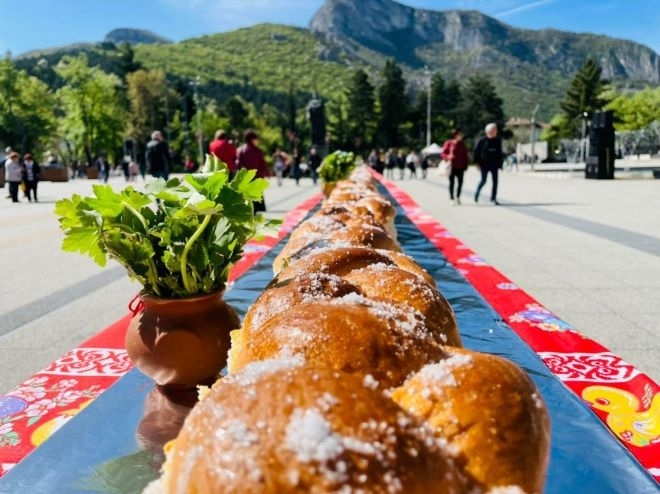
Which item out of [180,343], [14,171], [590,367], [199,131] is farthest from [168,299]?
[199,131]

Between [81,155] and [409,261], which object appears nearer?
[409,261]

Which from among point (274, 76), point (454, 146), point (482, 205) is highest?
point (274, 76)

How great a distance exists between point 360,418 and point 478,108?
110 meters

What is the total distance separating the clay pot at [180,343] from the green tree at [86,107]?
209ft

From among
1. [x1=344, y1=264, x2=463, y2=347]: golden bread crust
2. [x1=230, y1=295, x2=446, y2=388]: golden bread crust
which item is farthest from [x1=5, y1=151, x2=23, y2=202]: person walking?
[x1=230, y1=295, x2=446, y2=388]: golden bread crust

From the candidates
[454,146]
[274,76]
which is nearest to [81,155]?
[454,146]

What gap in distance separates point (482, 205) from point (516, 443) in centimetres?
1269

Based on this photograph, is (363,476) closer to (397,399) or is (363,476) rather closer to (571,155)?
(397,399)

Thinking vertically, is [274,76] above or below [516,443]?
above

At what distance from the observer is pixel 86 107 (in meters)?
60.3

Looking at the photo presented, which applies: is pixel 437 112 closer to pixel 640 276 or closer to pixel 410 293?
pixel 640 276

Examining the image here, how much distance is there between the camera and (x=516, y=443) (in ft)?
3.79

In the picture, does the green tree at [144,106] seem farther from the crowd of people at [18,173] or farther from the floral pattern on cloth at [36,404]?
the floral pattern on cloth at [36,404]

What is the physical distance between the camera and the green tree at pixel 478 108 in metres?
104
